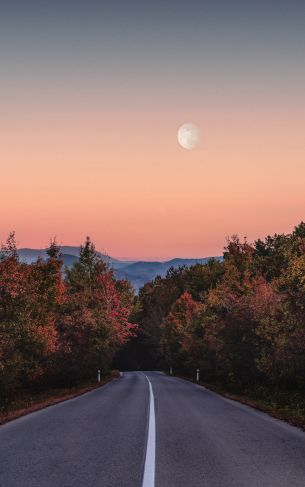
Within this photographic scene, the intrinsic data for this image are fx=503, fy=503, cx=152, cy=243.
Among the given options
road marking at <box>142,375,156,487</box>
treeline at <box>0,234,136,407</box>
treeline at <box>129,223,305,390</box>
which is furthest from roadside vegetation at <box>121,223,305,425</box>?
treeline at <box>0,234,136,407</box>

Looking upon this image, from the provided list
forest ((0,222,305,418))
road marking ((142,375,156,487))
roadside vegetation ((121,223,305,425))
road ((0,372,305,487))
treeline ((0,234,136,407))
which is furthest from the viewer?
treeline ((0,234,136,407))

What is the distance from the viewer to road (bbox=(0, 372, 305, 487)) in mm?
7379

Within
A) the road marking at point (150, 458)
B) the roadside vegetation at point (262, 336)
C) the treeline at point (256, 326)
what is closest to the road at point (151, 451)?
the road marking at point (150, 458)

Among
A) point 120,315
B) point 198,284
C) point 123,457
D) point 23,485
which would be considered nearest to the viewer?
point 23,485

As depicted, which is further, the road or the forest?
the forest

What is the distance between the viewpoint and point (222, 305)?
33.8 meters

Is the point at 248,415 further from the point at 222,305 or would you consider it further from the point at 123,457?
the point at 222,305

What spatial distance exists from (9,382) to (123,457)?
75.6 ft

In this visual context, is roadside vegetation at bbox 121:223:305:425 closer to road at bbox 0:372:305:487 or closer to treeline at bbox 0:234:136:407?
road at bbox 0:372:305:487

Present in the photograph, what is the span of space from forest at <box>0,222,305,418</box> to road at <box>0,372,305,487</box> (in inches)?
266

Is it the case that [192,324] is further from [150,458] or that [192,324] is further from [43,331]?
[150,458]

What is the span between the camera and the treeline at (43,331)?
23.6 m

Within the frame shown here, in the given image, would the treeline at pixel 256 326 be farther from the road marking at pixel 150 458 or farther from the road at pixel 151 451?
the road marking at pixel 150 458

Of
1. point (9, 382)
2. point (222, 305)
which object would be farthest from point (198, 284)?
point (9, 382)
